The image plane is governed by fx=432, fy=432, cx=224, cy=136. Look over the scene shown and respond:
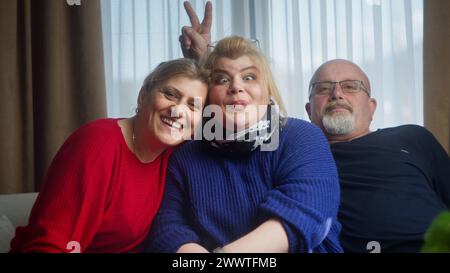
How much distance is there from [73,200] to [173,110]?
27 centimetres

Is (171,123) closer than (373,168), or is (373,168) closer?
(171,123)

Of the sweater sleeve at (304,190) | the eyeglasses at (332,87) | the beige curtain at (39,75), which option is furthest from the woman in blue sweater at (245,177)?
the beige curtain at (39,75)

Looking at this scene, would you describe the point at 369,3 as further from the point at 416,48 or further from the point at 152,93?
the point at 152,93

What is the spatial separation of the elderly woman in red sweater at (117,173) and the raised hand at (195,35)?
1.8 inches

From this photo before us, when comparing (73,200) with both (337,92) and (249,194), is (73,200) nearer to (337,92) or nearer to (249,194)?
(249,194)

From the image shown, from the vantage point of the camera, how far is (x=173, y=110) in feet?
3.01

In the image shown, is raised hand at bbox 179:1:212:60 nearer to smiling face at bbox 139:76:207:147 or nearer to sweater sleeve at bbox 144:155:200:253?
smiling face at bbox 139:76:207:147

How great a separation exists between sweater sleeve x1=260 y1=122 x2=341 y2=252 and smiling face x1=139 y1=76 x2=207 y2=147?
8.0 inches

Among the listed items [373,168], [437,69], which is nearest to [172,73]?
[373,168]

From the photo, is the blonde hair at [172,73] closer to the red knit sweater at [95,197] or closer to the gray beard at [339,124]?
the red knit sweater at [95,197]

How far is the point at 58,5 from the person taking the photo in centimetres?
100

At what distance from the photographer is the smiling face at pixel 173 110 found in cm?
→ 92
